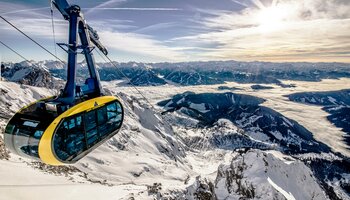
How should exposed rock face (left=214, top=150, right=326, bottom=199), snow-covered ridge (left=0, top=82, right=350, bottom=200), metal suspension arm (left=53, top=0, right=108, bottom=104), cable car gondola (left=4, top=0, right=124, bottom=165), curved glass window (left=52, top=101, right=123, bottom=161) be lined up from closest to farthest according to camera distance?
cable car gondola (left=4, top=0, right=124, bottom=165)
curved glass window (left=52, top=101, right=123, bottom=161)
metal suspension arm (left=53, top=0, right=108, bottom=104)
snow-covered ridge (left=0, top=82, right=350, bottom=200)
exposed rock face (left=214, top=150, right=326, bottom=199)

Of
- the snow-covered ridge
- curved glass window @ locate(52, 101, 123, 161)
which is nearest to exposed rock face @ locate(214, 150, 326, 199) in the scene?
the snow-covered ridge

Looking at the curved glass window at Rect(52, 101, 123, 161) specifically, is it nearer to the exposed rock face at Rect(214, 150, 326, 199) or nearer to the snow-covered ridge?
the snow-covered ridge

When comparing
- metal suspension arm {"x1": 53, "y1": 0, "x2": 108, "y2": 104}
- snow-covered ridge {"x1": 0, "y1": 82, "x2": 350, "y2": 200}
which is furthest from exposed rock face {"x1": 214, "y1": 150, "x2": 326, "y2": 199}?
metal suspension arm {"x1": 53, "y1": 0, "x2": 108, "y2": 104}

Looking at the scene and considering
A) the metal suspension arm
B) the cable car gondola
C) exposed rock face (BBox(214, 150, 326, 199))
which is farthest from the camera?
exposed rock face (BBox(214, 150, 326, 199))

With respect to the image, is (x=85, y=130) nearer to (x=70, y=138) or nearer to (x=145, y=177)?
(x=70, y=138)

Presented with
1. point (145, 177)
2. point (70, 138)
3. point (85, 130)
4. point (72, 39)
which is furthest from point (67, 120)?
point (145, 177)

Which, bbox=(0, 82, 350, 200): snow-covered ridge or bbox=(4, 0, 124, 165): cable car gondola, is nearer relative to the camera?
bbox=(4, 0, 124, 165): cable car gondola

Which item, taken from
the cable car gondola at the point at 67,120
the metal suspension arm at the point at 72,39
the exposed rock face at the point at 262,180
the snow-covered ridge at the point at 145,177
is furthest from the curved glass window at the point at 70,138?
the exposed rock face at the point at 262,180

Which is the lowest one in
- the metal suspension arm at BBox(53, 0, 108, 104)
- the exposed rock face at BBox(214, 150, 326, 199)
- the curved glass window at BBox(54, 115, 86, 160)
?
the exposed rock face at BBox(214, 150, 326, 199)

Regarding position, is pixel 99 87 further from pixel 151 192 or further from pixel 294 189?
pixel 294 189

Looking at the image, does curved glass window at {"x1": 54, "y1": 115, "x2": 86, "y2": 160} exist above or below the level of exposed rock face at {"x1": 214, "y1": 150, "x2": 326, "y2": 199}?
above

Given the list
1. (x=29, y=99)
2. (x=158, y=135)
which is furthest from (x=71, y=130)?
(x=158, y=135)
